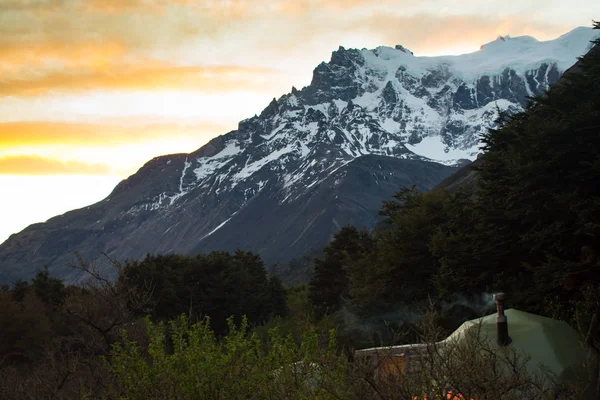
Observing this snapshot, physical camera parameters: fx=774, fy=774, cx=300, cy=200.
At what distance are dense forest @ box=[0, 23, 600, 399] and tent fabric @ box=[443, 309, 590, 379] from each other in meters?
0.93

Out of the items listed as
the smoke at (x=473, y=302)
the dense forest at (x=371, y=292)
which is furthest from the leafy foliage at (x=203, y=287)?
the smoke at (x=473, y=302)

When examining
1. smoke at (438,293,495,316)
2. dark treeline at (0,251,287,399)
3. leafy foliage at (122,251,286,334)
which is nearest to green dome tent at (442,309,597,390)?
smoke at (438,293,495,316)

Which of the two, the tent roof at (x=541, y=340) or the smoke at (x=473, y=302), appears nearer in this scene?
the tent roof at (x=541, y=340)

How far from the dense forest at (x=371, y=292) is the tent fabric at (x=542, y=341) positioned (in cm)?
93

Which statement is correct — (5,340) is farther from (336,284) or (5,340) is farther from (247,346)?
(247,346)

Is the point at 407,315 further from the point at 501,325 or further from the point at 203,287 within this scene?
the point at 203,287

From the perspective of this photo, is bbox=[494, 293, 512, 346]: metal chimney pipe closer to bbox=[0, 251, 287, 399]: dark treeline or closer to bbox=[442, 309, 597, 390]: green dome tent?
bbox=[442, 309, 597, 390]: green dome tent

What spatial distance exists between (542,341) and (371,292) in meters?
30.4

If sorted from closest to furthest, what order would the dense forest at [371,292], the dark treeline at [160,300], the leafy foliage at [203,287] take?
the dense forest at [371,292], the dark treeline at [160,300], the leafy foliage at [203,287]

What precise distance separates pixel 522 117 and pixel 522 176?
888cm

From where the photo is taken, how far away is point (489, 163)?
131 ft

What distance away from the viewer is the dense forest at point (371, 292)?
17.9 meters

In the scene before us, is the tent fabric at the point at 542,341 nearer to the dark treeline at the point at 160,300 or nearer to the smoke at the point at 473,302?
the smoke at the point at 473,302

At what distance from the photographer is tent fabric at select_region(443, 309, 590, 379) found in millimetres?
23625
